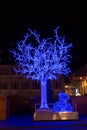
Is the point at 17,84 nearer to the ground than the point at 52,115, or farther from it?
farther from it

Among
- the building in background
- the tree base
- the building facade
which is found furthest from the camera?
the building in background

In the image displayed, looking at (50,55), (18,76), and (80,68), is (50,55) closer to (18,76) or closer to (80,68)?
(18,76)

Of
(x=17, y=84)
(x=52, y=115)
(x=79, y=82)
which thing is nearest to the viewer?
(x=52, y=115)

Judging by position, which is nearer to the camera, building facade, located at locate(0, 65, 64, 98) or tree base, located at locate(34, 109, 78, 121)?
tree base, located at locate(34, 109, 78, 121)

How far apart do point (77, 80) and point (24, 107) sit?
24382 mm

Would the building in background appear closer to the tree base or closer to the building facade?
the building facade

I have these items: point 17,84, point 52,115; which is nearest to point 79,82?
point 17,84

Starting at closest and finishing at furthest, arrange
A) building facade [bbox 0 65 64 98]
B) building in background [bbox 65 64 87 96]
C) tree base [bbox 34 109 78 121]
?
tree base [bbox 34 109 78 121], building facade [bbox 0 65 64 98], building in background [bbox 65 64 87 96]

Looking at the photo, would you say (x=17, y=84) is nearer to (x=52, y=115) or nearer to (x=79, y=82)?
(x=79, y=82)

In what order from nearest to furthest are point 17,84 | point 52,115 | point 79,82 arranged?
point 52,115, point 17,84, point 79,82

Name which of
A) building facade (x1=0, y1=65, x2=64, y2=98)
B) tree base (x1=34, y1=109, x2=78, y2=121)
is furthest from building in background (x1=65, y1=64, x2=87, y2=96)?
tree base (x1=34, y1=109, x2=78, y2=121)

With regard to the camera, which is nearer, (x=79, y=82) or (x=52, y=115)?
(x=52, y=115)

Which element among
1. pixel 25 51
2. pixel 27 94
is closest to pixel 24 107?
pixel 25 51

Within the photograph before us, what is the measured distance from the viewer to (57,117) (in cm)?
2080
